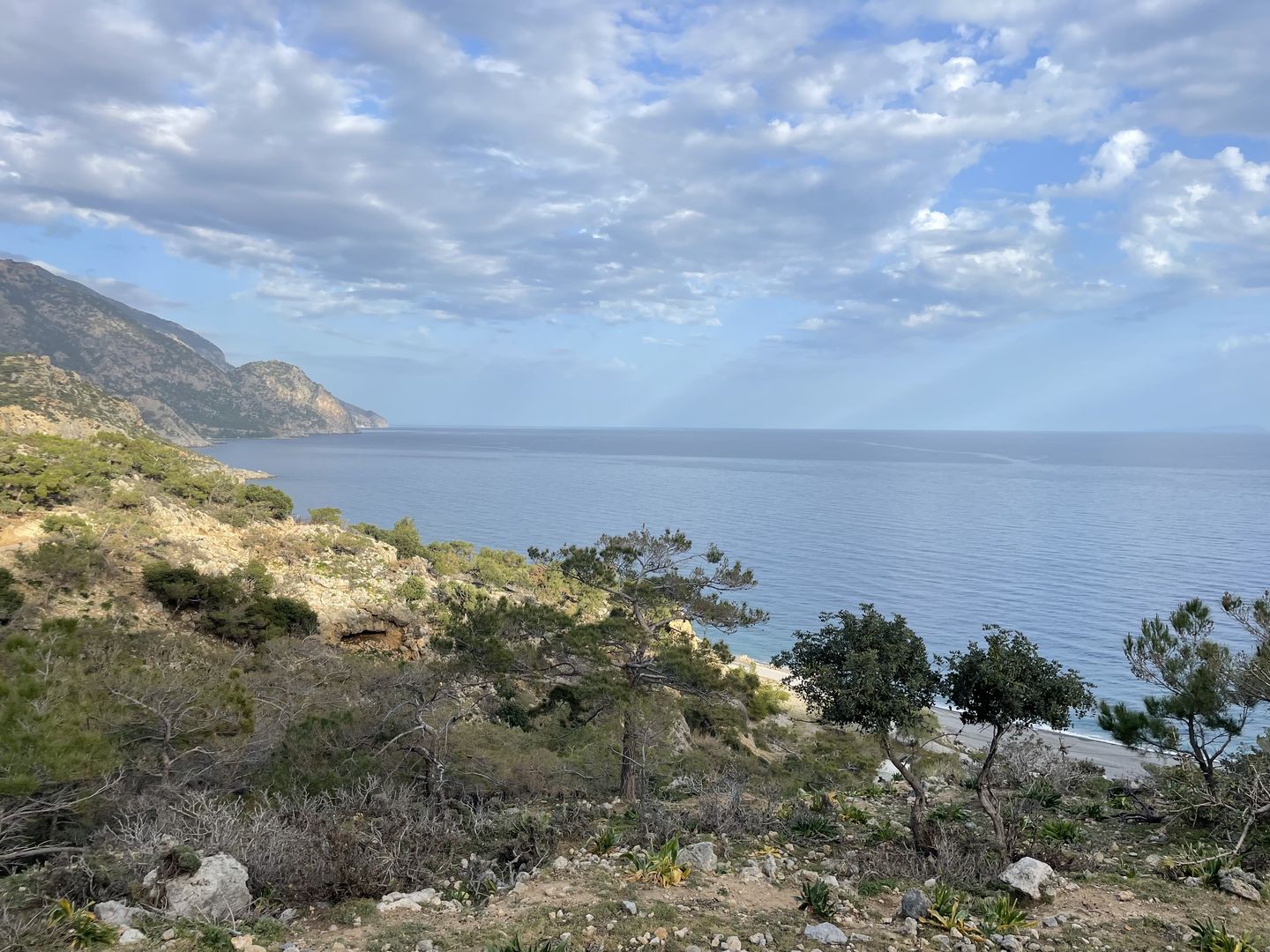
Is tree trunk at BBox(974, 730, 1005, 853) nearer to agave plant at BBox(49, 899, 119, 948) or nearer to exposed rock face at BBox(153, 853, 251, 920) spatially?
exposed rock face at BBox(153, 853, 251, 920)

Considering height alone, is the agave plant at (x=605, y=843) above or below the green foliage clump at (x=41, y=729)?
below

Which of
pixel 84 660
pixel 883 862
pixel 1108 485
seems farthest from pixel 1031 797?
pixel 1108 485

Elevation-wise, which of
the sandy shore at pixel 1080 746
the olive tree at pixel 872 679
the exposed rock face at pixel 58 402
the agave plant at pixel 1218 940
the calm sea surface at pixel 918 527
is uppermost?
the exposed rock face at pixel 58 402

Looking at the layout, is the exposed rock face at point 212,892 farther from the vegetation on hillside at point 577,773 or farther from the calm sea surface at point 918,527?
the calm sea surface at point 918,527

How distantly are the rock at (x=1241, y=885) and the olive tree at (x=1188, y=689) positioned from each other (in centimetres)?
453

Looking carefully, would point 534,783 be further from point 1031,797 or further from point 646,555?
point 1031,797

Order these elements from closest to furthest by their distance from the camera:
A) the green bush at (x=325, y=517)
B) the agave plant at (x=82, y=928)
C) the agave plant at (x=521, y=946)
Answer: the agave plant at (x=521, y=946) → the agave plant at (x=82, y=928) → the green bush at (x=325, y=517)

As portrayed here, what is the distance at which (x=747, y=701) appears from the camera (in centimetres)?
3194

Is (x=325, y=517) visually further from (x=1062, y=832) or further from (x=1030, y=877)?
(x=1030, y=877)

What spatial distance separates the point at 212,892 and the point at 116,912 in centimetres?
100

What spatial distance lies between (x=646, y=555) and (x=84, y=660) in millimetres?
12950

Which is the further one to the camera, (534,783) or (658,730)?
(658,730)

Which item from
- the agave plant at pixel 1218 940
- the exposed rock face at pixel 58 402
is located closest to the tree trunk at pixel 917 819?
the agave plant at pixel 1218 940

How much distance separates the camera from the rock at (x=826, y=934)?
855cm
